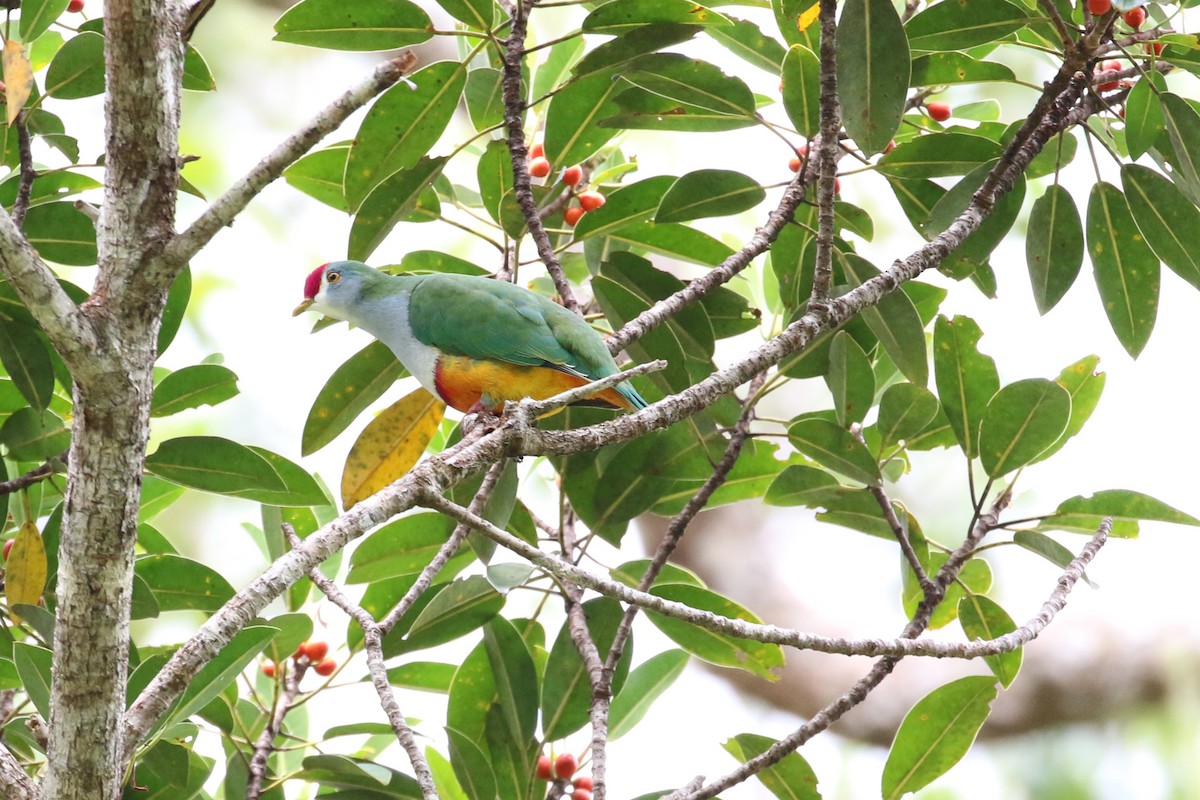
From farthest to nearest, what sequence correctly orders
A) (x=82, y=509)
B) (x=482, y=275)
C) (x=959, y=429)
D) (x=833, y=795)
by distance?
(x=833, y=795) < (x=482, y=275) < (x=959, y=429) < (x=82, y=509)

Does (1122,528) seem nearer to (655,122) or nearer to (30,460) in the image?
(655,122)

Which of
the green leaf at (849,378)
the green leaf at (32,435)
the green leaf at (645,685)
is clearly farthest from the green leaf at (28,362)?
the green leaf at (849,378)

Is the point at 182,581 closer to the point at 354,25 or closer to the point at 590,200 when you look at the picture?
the point at 354,25

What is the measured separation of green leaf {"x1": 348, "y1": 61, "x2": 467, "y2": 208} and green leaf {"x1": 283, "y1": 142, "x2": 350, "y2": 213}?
21cm

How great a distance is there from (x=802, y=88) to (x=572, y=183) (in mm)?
883

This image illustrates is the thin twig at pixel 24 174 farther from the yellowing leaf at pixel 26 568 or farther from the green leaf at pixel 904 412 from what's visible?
the green leaf at pixel 904 412

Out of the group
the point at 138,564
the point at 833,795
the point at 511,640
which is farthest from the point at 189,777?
the point at 833,795

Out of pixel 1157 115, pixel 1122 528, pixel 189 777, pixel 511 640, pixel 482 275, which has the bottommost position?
pixel 189 777

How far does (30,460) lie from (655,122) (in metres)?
1.80

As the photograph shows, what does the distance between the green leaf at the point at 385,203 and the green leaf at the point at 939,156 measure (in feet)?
3.90

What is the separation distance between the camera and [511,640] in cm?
287

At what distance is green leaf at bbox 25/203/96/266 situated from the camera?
8.91ft

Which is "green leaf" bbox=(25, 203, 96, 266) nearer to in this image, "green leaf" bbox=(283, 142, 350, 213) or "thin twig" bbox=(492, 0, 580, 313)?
"green leaf" bbox=(283, 142, 350, 213)

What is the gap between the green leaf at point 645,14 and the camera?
→ 110 inches
